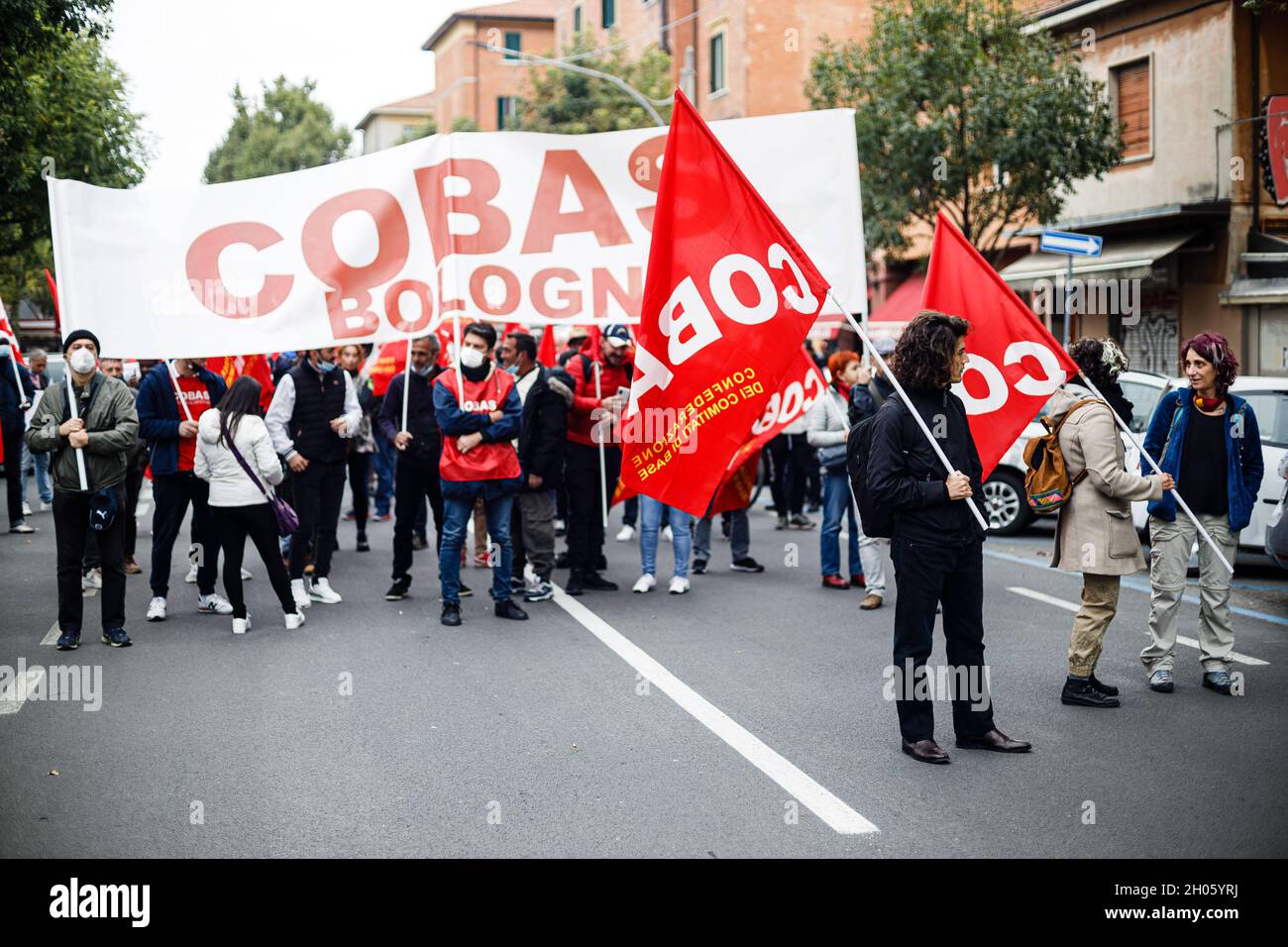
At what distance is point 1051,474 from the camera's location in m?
6.85

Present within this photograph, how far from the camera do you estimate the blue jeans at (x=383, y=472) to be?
1468 centimetres

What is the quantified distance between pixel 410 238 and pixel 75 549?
2827mm

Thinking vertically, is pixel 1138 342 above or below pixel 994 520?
above

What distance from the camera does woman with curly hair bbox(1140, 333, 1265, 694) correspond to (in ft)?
23.5

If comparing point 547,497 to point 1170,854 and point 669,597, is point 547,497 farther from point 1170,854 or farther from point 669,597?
point 1170,854

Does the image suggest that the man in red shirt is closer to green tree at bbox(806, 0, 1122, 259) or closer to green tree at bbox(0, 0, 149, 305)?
green tree at bbox(0, 0, 149, 305)

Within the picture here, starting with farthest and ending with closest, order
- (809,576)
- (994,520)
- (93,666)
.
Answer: (994,520) < (809,576) < (93,666)

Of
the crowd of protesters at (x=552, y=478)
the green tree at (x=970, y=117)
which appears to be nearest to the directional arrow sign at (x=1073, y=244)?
the crowd of protesters at (x=552, y=478)

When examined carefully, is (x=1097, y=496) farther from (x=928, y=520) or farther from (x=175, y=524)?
(x=175, y=524)

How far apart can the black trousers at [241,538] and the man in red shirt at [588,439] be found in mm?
2432

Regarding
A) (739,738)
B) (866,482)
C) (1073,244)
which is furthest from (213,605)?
(1073,244)

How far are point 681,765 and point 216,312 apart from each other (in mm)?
4376

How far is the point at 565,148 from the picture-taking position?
8828 mm

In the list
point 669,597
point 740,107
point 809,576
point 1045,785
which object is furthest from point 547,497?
point 740,107
